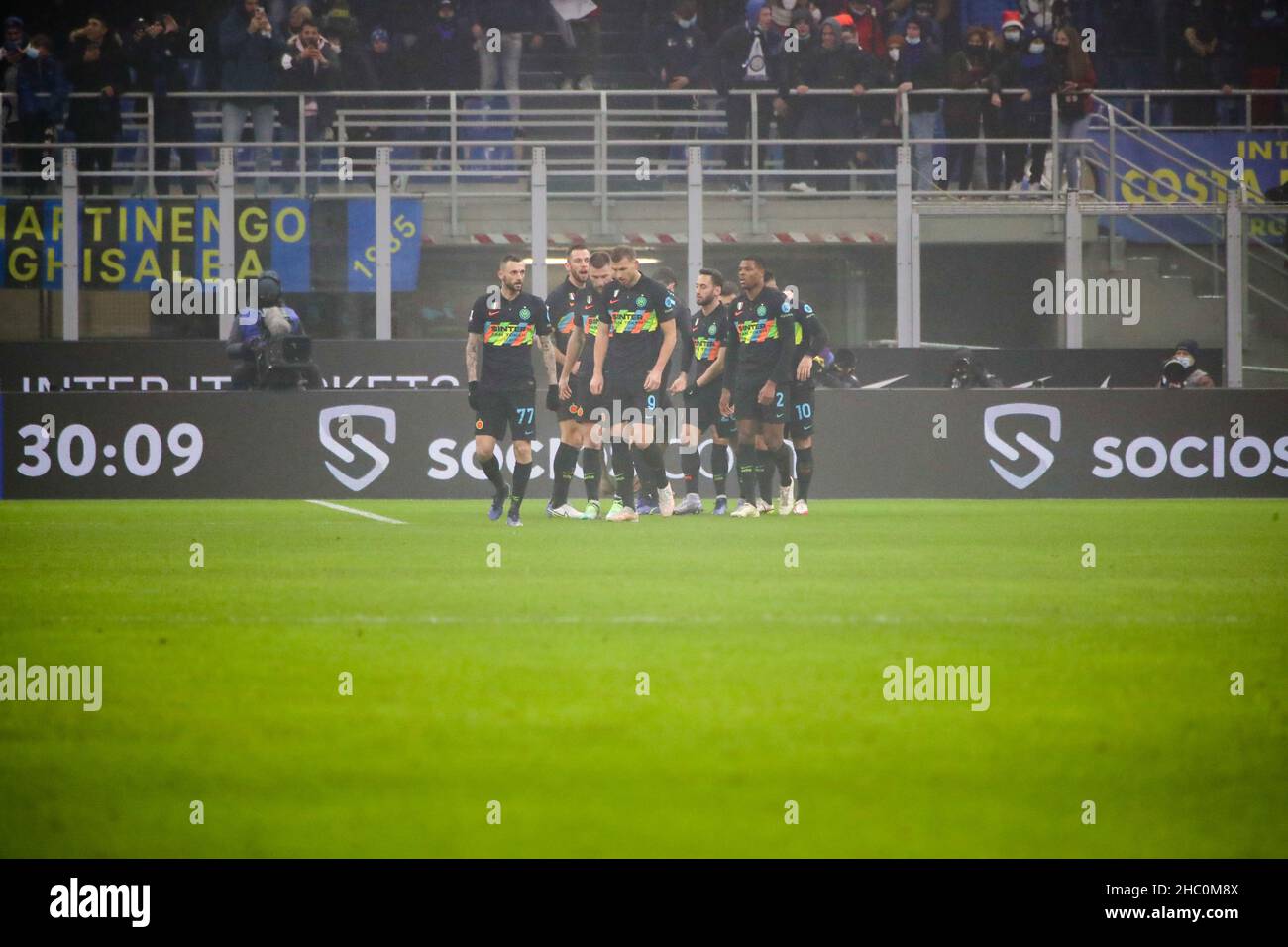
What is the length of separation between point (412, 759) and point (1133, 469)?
15105 millimetres

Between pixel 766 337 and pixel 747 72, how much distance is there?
9.36 metres

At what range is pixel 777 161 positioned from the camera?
88.7 feet

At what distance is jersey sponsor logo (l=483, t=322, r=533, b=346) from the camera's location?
15.4m

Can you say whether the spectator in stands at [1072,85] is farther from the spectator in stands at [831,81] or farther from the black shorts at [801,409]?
the black shorts at [801,409]

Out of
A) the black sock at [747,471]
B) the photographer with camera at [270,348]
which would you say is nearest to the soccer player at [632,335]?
the black sock at [747,471]

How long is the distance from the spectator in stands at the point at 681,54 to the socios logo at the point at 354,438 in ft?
27.8

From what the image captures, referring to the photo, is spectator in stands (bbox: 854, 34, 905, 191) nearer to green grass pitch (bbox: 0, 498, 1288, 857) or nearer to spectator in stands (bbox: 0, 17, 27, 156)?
spectator in stands (bbox: 0, 17, 27, 156)

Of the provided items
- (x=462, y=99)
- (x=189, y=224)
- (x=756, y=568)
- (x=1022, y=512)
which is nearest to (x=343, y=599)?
(x=756, y=568)

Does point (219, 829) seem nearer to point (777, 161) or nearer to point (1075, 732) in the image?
point (1075, 732)

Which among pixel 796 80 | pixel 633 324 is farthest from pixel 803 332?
pixel 796 80

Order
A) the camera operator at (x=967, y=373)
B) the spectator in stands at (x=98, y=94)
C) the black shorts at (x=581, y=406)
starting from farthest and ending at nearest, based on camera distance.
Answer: the spectator in stands at (x=98, y=94) < the camera operator at (x=967, y=373) < the black shorts at (x=581, y=406)

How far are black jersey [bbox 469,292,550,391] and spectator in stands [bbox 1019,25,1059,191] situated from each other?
1098 centimetres

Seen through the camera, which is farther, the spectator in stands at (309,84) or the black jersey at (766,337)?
the spectator in stands at (309,84)

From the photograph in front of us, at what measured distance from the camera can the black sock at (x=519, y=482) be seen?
15695 millimetres
